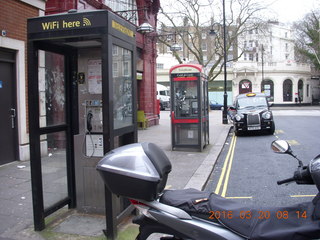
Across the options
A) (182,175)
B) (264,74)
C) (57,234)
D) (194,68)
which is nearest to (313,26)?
(264,74)

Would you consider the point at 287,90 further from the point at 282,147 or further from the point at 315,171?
the point at 315,171

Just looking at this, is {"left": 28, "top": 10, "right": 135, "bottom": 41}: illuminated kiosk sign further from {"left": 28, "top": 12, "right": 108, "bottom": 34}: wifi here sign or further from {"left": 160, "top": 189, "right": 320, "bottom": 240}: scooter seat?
{"left": 160, "top": 189, "right": 320, "bottom": 240}: scooter seat

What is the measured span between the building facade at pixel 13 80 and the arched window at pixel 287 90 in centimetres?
4971

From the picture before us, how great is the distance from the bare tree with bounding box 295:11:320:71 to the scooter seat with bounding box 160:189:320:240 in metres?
51.1

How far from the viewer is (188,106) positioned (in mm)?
10352

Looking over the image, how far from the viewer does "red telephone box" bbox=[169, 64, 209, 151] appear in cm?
1005

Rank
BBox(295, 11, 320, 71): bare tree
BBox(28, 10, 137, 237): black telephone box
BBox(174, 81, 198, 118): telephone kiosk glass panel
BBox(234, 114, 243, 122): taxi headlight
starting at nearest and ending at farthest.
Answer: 1. BBox(28, 10, 137, 237): black telephone box
2. BBox(174, 81, 198, 118): telephone kiosk glass panel
3. BBox(234, 114, 243, 122): taxi headlight
4. BBox(295, 11, 320, 71): bare tree

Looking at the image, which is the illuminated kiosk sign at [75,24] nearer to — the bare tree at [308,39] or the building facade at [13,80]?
the building facade at [13,80]


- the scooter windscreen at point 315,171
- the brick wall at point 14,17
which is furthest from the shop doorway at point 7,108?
the scooter windscreen at point 315,171

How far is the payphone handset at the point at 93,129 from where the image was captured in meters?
4.46

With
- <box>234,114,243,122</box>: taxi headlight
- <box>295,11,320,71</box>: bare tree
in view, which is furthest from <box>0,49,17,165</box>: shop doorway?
<box>295,11,320,71</box>: bare tree

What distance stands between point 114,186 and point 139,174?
0.25 metres

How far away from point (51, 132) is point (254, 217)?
3.05 m

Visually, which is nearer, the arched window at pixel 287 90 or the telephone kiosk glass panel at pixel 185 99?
the telephone kiosk glass panel at pixel 185 99
